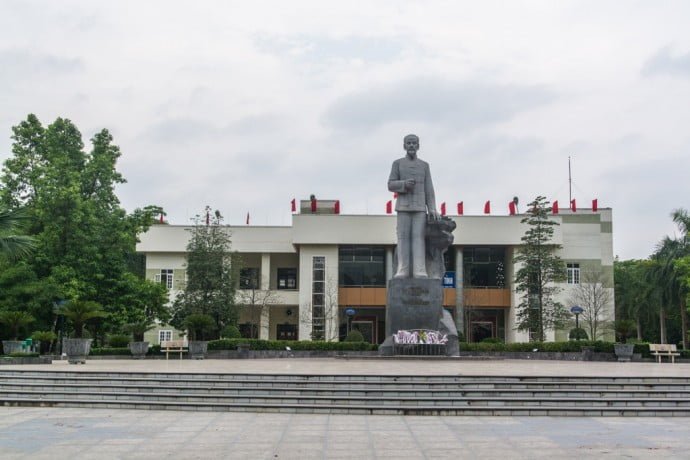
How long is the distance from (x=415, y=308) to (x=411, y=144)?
5.06m

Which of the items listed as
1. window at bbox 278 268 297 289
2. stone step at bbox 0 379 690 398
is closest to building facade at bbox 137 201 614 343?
window at bbox 278 268 297 289

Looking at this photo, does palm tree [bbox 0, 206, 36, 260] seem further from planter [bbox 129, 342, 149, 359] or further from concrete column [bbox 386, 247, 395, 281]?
concrete column [bbox 386, 247, 395, 281]

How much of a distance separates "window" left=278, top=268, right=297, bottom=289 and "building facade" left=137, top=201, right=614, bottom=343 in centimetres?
119

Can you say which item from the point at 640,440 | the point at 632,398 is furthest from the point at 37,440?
the point at 632,398

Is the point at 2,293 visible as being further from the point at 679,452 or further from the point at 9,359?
the point at 679,452

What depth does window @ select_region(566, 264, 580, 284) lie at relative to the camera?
156ft

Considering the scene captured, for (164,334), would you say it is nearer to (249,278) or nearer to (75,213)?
(249,278)

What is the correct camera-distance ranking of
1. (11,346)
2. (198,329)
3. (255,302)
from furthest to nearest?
1. (255,302)
2. (198,329)
3. (11,346)

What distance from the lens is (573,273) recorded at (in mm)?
47719

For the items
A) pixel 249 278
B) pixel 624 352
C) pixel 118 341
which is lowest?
pixel 624 352

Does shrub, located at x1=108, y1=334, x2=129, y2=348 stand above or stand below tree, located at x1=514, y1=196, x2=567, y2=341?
below

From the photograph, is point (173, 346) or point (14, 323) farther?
point (173, 346)

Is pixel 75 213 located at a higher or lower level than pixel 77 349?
higher

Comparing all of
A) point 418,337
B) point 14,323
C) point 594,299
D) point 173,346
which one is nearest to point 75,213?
point 14,323
